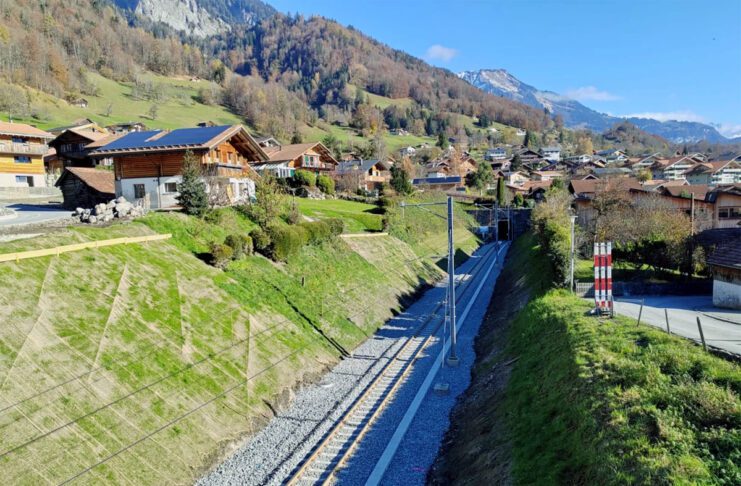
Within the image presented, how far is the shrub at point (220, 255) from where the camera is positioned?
2209 centimetres

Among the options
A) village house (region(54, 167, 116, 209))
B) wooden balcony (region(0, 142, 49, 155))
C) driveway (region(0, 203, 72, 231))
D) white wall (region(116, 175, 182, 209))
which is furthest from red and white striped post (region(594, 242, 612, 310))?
wooden balcony (region(0, 142, 49, 155))

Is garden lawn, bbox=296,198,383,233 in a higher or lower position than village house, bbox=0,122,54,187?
lower

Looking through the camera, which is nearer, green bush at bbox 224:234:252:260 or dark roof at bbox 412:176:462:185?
green bush at bbox 224:234:252:260

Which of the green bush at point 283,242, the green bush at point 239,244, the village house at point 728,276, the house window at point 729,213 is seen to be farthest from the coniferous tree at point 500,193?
the green bush at point 239,244

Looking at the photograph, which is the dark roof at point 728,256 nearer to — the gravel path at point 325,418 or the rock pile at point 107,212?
the gravel path at point 325,418

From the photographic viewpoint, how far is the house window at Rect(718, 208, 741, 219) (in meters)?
43.5

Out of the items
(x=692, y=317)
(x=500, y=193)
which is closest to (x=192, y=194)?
(x=692, y=317)

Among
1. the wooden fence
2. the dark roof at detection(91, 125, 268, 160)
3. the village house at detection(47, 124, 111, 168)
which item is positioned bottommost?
the wooden fence

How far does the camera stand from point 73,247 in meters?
17.5

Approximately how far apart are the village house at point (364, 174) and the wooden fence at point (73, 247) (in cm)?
5111

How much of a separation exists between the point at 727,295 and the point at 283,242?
23710 mm

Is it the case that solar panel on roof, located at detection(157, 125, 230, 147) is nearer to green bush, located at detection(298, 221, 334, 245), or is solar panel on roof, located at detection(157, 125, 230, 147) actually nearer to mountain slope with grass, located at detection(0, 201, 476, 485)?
mountain slope with grass, located at detection(0, 201, 476, 485)

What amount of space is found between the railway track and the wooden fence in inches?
464

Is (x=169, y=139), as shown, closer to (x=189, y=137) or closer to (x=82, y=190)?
(x=189, y=137)
